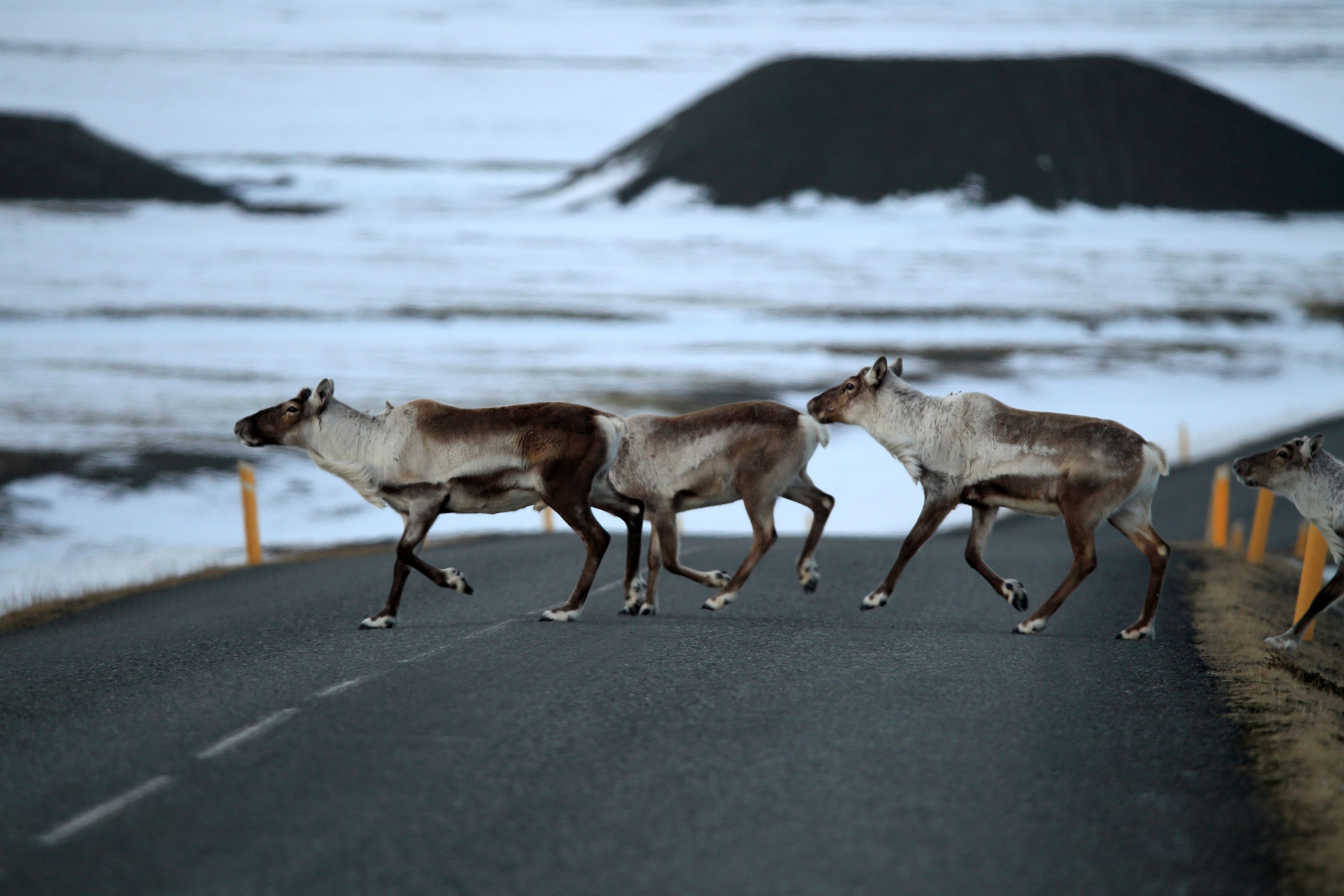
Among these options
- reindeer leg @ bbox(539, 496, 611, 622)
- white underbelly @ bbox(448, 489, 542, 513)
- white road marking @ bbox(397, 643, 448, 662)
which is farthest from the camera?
white underbelly @ bbox(448, 489, 542, 513)

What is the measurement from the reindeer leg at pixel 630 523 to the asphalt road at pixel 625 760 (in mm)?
303

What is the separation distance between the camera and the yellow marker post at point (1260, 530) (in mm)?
16438

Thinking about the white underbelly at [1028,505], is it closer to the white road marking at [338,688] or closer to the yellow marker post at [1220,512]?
the white road marking at [338,688]

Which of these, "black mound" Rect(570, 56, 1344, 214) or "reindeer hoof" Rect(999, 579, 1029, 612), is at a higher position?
"black mound" Rect(570, 56, 1344, 214)

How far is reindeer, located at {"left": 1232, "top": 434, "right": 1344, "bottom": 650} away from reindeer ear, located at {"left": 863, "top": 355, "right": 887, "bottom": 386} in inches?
108

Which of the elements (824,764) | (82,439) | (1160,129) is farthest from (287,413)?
(1160,129)

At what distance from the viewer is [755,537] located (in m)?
11.1

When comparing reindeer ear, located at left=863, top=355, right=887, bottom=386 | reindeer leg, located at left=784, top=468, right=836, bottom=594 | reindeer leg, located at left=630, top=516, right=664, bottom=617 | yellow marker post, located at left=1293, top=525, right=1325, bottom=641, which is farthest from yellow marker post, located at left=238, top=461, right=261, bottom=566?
yellow marker post, located at left=1293, top=525, right=1325, bottom=641

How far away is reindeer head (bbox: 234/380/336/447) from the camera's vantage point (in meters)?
10.9

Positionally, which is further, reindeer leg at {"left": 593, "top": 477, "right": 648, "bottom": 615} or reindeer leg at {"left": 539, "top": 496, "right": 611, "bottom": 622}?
reindeer leg at {"left": 593, "top": 477, "right": 648, "bottom": 615}

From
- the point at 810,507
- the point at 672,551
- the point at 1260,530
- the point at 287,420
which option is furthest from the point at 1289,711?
the point at 1260,530

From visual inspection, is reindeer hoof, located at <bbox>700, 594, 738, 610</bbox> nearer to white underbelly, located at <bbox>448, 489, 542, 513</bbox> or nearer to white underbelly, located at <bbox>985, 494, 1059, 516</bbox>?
white underbelly, located at <bbox>448, 489, 542, 513</bbox>

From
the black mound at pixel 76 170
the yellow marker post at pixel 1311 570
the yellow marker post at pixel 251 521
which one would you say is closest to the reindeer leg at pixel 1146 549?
the yellow marker post at pixel 1311 570

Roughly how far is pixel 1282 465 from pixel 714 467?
4330 millimetres
